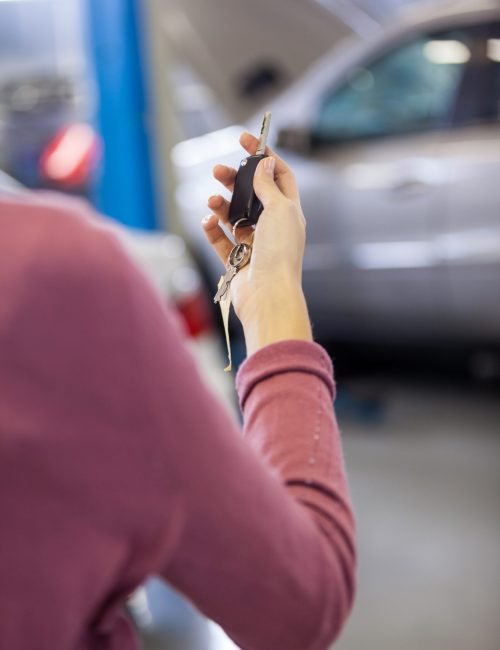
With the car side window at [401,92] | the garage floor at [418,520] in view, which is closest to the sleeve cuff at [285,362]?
the garage floor at [418,520]

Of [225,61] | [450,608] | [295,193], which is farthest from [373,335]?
[295,193]

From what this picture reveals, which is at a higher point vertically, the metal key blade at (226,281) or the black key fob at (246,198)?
the black key fob at (246,198)

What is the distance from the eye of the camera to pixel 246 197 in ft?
2.19

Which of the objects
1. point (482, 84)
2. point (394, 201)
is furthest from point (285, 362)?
point (482, 84)

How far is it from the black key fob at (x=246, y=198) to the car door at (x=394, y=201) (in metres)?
2.07

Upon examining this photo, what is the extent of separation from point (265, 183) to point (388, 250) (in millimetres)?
2305

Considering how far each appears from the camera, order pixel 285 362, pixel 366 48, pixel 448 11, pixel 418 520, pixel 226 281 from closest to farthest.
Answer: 1. pixel 285 362
2. pixel 226 281
3. pixel 418 520
4. pixel 448 11
5. pixel 366 48

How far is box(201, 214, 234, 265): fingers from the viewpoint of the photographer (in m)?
0.70

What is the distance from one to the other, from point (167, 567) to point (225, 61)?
3509 mm

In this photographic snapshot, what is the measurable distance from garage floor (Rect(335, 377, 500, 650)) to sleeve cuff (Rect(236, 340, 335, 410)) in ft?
3.46

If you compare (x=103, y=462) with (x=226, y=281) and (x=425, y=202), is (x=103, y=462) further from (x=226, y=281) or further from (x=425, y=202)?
(x=425, y=202)

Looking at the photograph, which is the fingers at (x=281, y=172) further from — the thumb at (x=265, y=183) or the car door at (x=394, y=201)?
the car door at (x=394, y=201)

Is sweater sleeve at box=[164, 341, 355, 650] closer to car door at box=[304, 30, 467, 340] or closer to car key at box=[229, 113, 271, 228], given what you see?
car key at box=[229, 113, 271, 228]

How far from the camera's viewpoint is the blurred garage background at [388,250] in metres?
1.97
